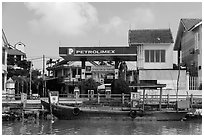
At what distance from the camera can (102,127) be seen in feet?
67.5

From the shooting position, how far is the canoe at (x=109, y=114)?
23.6m

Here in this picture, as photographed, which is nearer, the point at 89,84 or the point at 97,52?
the point at 97,52

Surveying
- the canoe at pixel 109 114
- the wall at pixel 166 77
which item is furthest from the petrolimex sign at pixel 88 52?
the canoe at pixel 109 114

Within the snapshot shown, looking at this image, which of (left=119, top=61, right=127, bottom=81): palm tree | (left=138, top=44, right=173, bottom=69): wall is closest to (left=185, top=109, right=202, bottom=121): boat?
(left=138, top=44, right=173, bottom=69): wall

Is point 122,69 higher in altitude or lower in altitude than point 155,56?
lower

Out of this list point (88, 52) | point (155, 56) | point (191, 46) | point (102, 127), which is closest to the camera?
point (102, 127)

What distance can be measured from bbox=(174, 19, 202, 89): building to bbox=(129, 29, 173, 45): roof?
183cm

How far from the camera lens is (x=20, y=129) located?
755 inches

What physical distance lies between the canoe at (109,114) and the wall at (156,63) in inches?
433

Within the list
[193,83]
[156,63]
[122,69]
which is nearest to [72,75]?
[122,69]

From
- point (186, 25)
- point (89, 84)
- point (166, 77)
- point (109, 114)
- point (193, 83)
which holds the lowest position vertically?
point (109, 114)

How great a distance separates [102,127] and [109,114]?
3136mm

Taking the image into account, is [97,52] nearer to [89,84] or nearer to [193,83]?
[89,84]

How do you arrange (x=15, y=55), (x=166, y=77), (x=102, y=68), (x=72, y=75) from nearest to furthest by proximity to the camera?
(x=166, y=77), (x=102, y=68), (x=72, y=75), (x=15, y=55)
